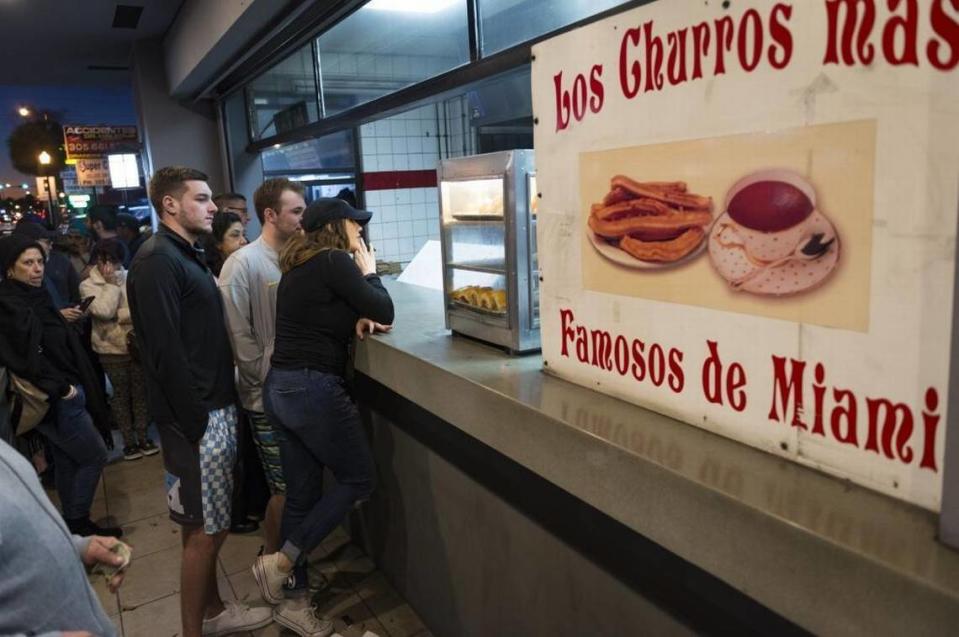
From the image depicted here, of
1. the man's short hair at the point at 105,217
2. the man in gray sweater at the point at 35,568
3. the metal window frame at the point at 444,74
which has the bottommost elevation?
the man in gray sweater at the point at 35,568

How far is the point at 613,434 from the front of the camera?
61.0 inches

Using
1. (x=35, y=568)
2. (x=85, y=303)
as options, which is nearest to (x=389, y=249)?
(x=85, y=303)

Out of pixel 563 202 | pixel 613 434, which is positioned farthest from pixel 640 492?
pixel 563 202

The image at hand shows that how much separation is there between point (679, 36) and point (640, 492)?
101 cm

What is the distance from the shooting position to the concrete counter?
3.28 feet

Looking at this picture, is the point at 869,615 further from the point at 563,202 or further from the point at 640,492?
the point at 563,202

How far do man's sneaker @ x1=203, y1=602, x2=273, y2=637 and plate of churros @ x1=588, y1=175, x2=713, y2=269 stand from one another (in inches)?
93.2

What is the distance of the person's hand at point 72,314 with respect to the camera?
14.8 ft

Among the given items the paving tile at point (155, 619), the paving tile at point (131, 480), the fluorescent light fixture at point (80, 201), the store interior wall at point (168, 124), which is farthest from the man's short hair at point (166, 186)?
the fluorescent light fixture at point (80, 201)

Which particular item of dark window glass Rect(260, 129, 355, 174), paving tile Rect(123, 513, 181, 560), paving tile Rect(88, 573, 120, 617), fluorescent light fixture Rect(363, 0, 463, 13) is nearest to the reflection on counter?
paving tile Rect(88, 573, 120, 617)

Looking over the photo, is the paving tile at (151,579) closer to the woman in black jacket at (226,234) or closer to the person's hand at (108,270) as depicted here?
the woman in black jacket at (226,234)

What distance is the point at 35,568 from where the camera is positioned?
4.17 ft

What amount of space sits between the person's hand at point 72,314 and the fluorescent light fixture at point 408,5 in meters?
2.87

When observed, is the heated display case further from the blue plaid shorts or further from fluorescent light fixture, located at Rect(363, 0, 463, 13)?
fluorescent light fixture, located at Rect(363, 0, 463, 13)
